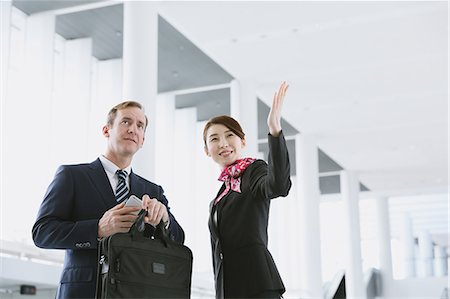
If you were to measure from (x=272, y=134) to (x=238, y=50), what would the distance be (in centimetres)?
1114

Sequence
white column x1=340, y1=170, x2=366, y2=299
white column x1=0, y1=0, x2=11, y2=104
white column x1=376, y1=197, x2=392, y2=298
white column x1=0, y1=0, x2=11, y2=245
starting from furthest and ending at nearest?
white column x1=376, y1=197, x2=392, y2=298 < white column x1=340, y1=170, x2=366, y2=299 < white column x1=0, y1=0, x2=11, y2=104 < white column x1=0, y1=0, x2=11, y2=245

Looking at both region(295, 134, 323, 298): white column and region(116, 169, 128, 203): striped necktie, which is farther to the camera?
region(295, 134, 323, 298): white column

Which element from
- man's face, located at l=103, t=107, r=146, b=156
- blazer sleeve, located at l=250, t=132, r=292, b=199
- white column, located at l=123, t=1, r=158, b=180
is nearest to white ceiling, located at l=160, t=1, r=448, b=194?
white column, located at l=123, t=1, r=158, b=180

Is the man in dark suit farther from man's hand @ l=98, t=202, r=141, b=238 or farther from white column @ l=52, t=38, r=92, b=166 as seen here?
white column @ l=52, t=38, r=92, b=166

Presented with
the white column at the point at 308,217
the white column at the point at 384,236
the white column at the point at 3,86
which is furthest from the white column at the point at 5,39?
the white column at the point at 384,236

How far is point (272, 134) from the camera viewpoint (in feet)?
11.2

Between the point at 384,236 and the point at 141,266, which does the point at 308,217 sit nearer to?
the point at 384,236

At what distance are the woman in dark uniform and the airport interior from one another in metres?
3.86

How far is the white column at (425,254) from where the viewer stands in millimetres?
37125

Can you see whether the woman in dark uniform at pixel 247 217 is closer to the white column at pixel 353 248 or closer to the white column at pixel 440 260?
the white column at pixel 353 248

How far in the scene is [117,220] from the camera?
3336 millimetres

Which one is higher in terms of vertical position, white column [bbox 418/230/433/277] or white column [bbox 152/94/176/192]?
white column [bbox 152/94/176/192]

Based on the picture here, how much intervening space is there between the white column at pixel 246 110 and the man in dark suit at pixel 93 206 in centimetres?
1137

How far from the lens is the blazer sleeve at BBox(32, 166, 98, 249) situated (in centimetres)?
344
